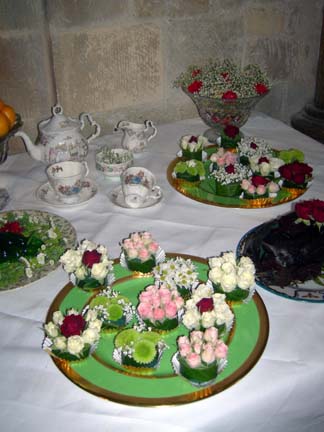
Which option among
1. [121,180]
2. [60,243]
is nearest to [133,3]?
[121,180]

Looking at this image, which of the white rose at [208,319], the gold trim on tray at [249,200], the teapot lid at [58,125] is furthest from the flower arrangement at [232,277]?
the teapot lid at [58,125]

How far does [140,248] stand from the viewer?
99 centimetres

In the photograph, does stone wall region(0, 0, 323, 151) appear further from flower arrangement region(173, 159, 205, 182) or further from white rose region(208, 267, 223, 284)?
white rose region(208, 267, 223, 284)

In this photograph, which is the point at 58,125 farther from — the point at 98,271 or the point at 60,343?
the point at 60,343

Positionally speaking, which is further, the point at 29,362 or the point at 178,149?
the point at 178,149

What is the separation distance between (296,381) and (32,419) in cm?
43

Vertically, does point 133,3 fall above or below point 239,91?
above

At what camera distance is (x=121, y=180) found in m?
1.35

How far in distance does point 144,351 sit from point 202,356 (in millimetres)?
106

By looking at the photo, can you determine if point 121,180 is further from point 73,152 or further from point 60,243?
point 60,243

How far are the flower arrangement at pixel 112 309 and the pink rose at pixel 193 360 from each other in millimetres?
172

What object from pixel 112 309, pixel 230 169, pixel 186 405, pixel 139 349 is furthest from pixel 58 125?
pixel 186 405

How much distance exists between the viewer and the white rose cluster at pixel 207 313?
80 centimetres

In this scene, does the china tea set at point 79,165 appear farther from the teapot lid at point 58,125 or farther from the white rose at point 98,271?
→ the white rose at point 98,271
